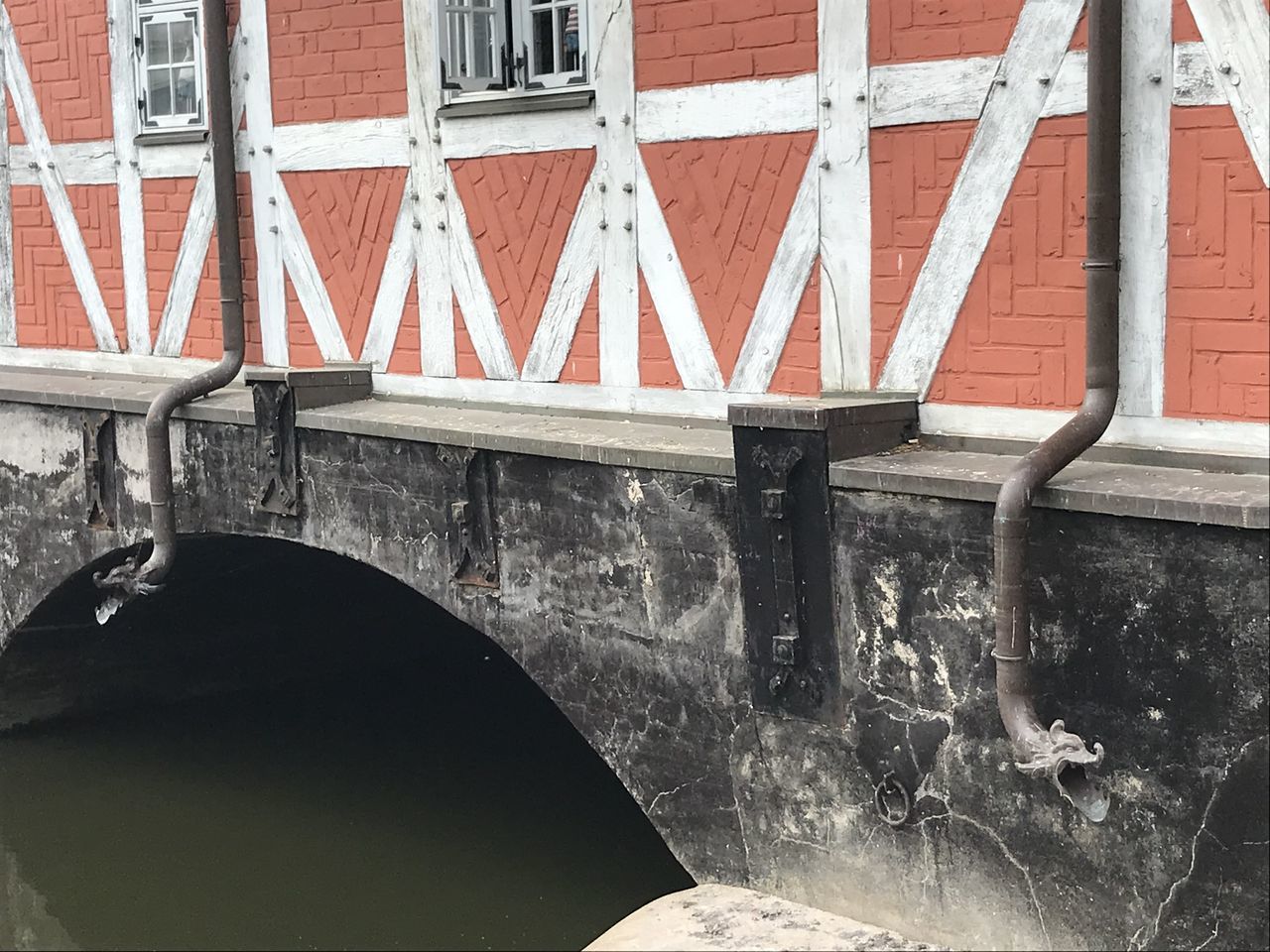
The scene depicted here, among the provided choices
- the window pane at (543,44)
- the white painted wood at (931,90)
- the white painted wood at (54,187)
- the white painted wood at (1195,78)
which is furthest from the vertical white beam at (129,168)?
the white painted wood at (1195,78)

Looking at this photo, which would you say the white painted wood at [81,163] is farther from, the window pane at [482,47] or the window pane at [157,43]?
the window pane at [482,47]

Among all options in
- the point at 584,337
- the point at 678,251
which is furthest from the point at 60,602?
the point at 678,251

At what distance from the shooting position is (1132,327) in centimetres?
484

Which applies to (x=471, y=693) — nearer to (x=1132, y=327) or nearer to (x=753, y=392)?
(x=753, y=392)

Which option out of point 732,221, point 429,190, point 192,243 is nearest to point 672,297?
point 732,221

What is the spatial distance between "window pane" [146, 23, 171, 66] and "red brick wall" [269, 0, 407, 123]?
1010 millimetres

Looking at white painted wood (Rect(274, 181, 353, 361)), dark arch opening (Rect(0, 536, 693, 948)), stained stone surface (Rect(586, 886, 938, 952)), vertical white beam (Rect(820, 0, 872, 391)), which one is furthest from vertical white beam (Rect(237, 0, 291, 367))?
stained stone surface (Rect(586, 886, 938, 952))

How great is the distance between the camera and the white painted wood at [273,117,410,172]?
705 cm

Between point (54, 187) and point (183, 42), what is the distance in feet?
3.97

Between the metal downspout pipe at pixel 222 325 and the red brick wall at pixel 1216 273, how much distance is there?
4.40 metres

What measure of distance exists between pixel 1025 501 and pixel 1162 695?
602 mm

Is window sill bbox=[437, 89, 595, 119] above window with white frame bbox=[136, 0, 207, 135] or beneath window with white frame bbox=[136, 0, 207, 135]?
beneath

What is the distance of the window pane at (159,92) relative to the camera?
27.3 ft

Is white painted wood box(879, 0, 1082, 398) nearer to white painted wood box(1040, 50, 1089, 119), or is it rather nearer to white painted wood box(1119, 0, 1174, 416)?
white painted wood box(1040, 50, 1089, 119)
